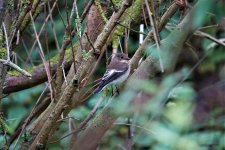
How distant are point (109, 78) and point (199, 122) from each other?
759 millimetres

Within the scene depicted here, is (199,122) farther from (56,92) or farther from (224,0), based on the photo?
(224,0)

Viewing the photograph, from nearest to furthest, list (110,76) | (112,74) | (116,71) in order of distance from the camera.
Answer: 1. (110,76)
2. (112,74)
3. (116,71)

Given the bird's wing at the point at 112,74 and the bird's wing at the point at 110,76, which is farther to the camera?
the bird's wing at the point at 112,74

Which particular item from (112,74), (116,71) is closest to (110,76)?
(112,74)

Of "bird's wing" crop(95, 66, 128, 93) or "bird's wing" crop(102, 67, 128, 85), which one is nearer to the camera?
"bird's wing" crop(95, 66, 128, 93)

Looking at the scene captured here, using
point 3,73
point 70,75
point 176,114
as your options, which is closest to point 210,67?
point 70,75

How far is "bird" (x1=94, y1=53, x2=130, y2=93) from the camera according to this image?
3.55 meters

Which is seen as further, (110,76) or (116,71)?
(116,71)

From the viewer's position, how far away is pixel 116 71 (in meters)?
4.03

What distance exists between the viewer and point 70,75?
10.2 ft

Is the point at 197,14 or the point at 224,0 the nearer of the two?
the point at 197,14

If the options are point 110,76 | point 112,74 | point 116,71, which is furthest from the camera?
point 116,71

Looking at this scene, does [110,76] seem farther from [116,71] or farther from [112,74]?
[116,71]

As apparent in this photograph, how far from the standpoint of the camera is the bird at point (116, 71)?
140 inches
